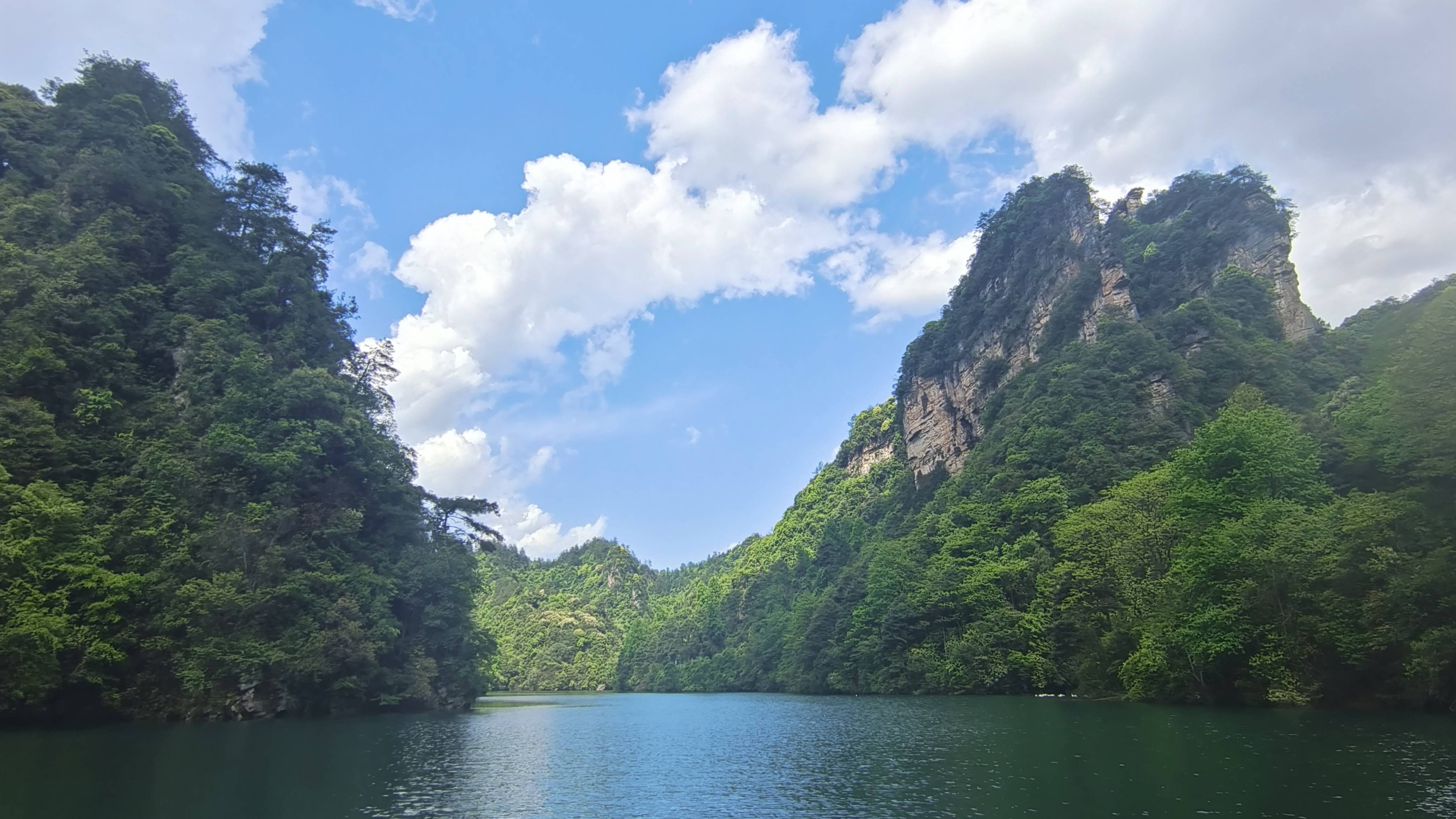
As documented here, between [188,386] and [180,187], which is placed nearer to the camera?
[188,386]

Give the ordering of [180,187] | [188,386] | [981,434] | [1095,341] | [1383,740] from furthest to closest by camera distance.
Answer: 1. [981,434]
2. [1095,341]
3. [180,187]
4. [188,386]
5. [1383,740]

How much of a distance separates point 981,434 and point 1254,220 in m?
39.0

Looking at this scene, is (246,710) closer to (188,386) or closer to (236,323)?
(188,386)

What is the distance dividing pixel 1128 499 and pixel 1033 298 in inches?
2338

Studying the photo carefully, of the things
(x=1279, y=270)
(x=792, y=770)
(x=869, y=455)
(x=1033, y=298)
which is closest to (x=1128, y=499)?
(x=792, y=770)

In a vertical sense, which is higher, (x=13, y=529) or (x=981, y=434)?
(x=981, y=434)

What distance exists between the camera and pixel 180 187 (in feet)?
208

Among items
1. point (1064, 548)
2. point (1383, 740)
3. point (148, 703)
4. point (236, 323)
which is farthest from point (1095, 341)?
point (148, 703)

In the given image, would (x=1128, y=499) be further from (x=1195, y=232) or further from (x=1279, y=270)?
(x=1195, y=232)

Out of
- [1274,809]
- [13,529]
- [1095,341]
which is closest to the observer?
[1274,809]

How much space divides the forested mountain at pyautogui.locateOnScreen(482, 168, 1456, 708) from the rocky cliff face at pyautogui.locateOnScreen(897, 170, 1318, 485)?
392mm

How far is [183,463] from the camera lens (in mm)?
47781

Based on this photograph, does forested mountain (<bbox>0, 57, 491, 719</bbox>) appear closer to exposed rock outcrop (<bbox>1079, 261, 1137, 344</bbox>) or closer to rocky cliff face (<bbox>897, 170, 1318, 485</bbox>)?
rocky cliff face (<bbox>897, 170, 1318, 485</bbox>)

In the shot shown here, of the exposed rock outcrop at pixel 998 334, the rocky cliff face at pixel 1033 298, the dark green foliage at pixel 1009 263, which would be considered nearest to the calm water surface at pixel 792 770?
the rocky cliff face at pixel 1033 298
